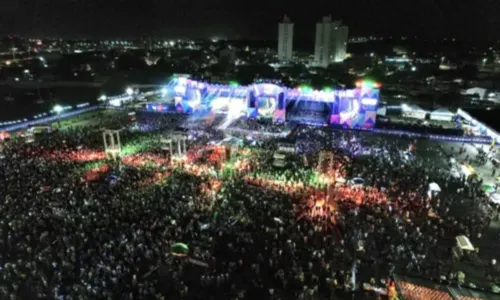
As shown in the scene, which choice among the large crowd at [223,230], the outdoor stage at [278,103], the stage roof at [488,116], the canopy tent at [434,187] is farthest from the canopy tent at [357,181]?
the stage roof at [488,116]

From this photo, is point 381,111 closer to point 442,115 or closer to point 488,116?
point 442,115

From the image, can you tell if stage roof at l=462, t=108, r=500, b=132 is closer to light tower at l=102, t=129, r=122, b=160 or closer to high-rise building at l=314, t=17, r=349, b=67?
light tower at l=102, t=129, r=122, b=160

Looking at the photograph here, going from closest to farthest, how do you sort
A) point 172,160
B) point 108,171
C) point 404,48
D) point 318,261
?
point 318,261 < point 108,171 < point 172,160 < point 404,48

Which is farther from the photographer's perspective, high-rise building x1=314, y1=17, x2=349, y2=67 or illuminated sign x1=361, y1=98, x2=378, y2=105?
high-rise building x1=314, y1=17, x2=349, y2=67

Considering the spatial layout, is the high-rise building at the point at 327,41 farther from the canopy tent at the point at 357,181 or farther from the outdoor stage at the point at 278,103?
the canopy tent at the point at 357,181

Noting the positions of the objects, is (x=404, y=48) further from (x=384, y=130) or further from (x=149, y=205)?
(x=149, y=205)

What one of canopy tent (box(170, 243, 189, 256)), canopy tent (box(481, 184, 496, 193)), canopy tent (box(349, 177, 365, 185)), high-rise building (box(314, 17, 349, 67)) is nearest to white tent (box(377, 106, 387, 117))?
canopy tent (box(481, 184, 496, 193))

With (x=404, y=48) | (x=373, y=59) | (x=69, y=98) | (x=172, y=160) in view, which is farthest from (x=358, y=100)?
(x=404, y=48)
